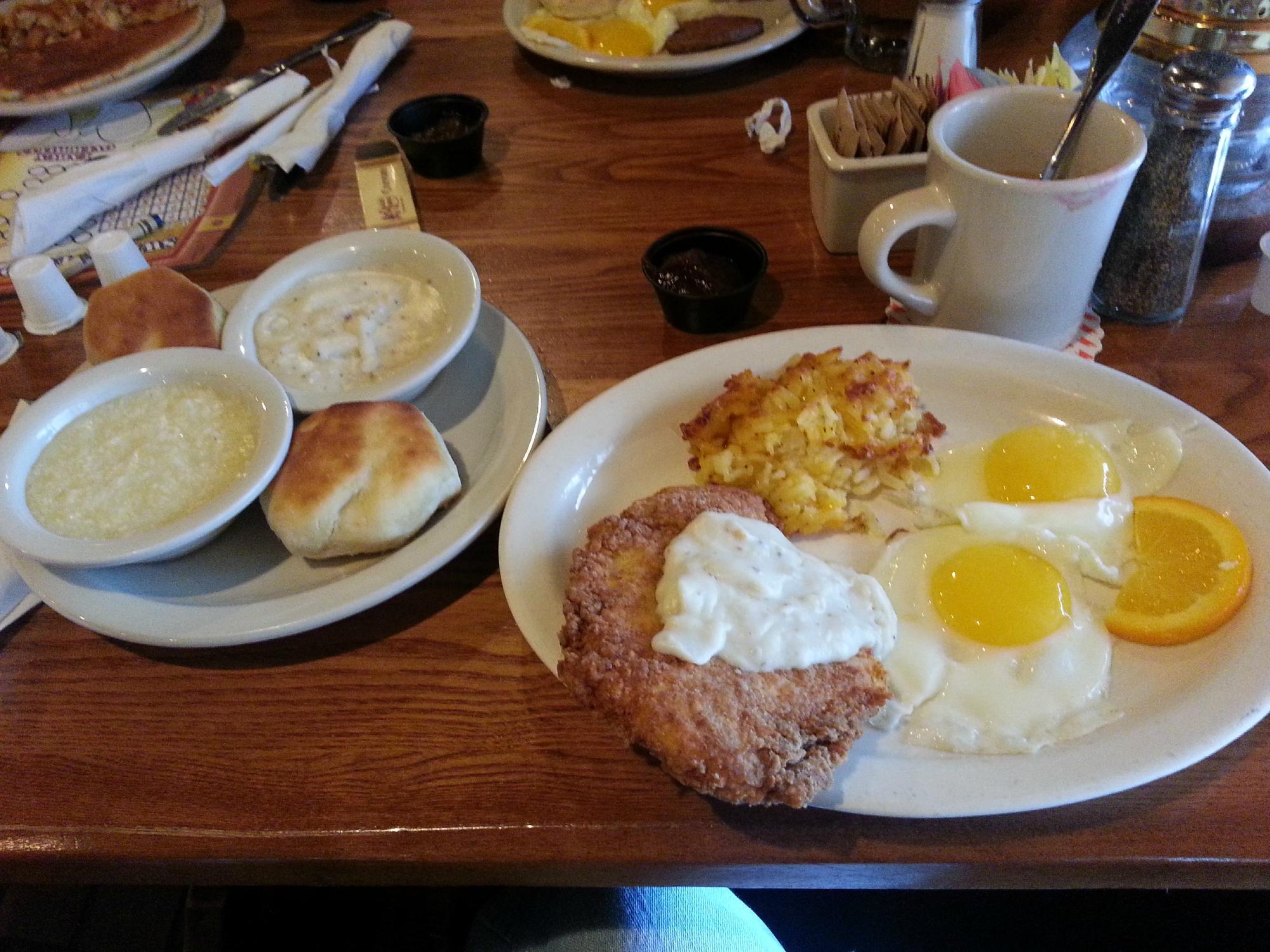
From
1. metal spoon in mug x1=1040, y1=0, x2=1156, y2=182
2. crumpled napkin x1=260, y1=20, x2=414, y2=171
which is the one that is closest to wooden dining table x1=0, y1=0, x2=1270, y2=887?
metal spoon in mug x1=1040, y1=0, x2=1156, y2=182

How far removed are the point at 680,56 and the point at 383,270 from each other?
Result: 130 cm

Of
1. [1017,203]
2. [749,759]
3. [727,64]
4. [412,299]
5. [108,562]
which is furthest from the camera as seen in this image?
[727,64]

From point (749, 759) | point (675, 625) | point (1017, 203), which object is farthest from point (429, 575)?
point (1017, 203)

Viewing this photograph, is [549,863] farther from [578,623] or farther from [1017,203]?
[1017,203]

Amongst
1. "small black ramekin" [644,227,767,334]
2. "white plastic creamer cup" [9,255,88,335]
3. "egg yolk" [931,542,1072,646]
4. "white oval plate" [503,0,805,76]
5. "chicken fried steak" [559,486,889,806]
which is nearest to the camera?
"chicken fried steak" [559,486,889,806]

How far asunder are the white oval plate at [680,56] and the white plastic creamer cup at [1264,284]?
1478mm

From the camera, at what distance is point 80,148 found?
260 cm

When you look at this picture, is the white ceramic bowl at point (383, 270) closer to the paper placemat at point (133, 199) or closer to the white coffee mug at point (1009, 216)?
the paper placemat at point (133, 199)

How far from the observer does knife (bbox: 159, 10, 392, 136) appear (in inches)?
101

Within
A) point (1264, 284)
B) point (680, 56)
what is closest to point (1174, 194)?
point (1264, 284)

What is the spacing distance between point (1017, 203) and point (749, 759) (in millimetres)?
1028

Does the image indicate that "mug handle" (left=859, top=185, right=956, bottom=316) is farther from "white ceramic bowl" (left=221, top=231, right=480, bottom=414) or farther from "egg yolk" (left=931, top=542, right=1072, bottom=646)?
"white ceramic bowl" (left=221, top=231, right=480, bottom=414)

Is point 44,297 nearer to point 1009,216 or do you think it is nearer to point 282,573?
point 282,573

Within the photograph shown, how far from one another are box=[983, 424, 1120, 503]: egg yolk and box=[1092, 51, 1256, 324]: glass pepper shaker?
44cm
